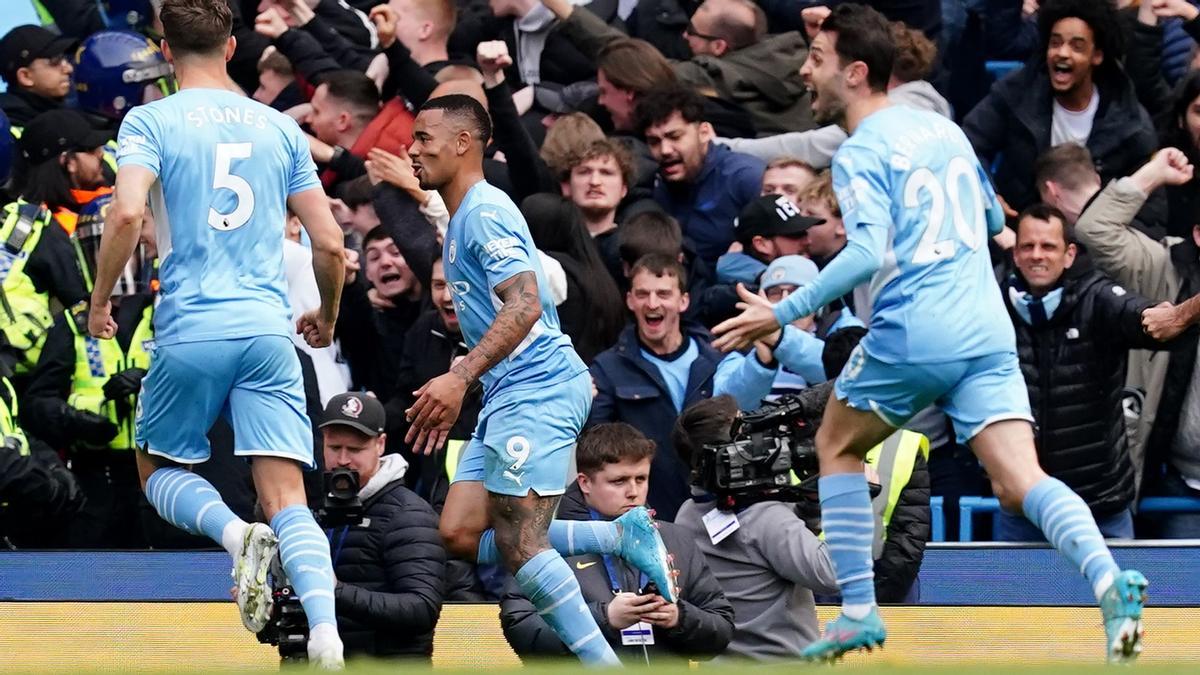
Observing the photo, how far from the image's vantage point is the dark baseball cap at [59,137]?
37.9ft

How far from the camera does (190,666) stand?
8719mm

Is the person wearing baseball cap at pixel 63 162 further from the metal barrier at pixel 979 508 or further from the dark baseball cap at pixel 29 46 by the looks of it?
the metal barrier at pixel 979 508

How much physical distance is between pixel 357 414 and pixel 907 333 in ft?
7.75

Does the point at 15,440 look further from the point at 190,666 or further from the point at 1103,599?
the point at 1103,599

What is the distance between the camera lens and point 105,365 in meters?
10.4

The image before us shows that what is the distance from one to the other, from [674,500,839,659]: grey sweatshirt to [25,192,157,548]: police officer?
11.5 feet

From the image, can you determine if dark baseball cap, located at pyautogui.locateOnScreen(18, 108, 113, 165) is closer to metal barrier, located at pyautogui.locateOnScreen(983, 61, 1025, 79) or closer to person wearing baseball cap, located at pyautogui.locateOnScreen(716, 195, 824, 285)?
person wearing baseball cap, located at pyautogui.locateOnScreen(716, 195, 824, 285)

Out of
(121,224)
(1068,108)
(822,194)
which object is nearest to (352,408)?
(121,224)

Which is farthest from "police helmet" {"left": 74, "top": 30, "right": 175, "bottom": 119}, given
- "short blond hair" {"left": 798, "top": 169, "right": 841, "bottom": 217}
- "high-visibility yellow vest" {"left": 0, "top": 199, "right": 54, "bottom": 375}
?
"short blond hair" {"left": 798, "top": 169, "right": 841, "bottom": 217}

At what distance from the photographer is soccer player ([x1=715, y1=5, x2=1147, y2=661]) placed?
723 cm

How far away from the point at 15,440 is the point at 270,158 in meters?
2.68

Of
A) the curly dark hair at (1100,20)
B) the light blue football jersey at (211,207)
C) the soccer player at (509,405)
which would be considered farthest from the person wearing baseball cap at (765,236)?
the light blue football jersey at (211,207)

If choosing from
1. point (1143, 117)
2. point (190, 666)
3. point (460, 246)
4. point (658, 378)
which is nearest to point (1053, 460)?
point (658, 378)

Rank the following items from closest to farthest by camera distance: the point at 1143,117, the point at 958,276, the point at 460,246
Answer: the point at 958,276 → the point at 460,246 → the point at 1143,117
